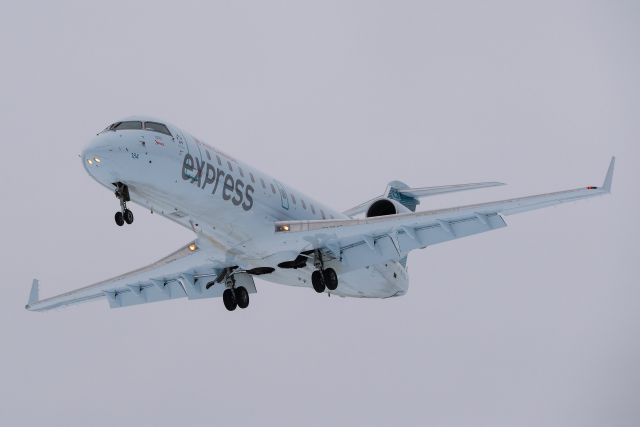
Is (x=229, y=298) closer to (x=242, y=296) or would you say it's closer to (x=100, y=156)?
(x=242, y=296)

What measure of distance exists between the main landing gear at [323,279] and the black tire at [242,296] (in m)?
2.39

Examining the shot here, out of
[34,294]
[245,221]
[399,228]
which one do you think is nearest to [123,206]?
[245,221]

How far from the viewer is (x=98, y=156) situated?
24.4m

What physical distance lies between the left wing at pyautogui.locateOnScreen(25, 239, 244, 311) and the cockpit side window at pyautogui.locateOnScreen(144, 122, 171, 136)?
4.69m

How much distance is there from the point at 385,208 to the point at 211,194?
803 cm

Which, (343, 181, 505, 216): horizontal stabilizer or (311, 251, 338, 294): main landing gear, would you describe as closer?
(311, 251, 338, 294): main landing gear

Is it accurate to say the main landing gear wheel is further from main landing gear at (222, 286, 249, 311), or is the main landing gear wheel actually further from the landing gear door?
main landing gear at (222, 286, 249, 311)

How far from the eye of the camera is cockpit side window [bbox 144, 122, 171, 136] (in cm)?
2580

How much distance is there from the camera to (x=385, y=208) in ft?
108

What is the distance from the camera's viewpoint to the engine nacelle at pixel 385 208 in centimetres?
3262

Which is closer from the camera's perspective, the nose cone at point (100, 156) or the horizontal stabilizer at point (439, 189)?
the nose cone at point (100, 156)

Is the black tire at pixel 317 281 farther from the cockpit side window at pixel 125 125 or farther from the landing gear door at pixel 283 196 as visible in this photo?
the cockpit side window at pixel 125 125

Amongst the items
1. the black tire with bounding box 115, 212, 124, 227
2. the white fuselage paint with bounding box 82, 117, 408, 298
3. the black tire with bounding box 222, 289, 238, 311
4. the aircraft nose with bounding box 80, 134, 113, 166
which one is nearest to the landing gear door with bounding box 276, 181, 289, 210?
the white fuselage paint with bounding box 82, 117, 408, 298

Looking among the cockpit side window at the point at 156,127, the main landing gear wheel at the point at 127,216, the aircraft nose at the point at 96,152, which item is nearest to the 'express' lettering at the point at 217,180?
the cockpit side window at the point at 156,127
